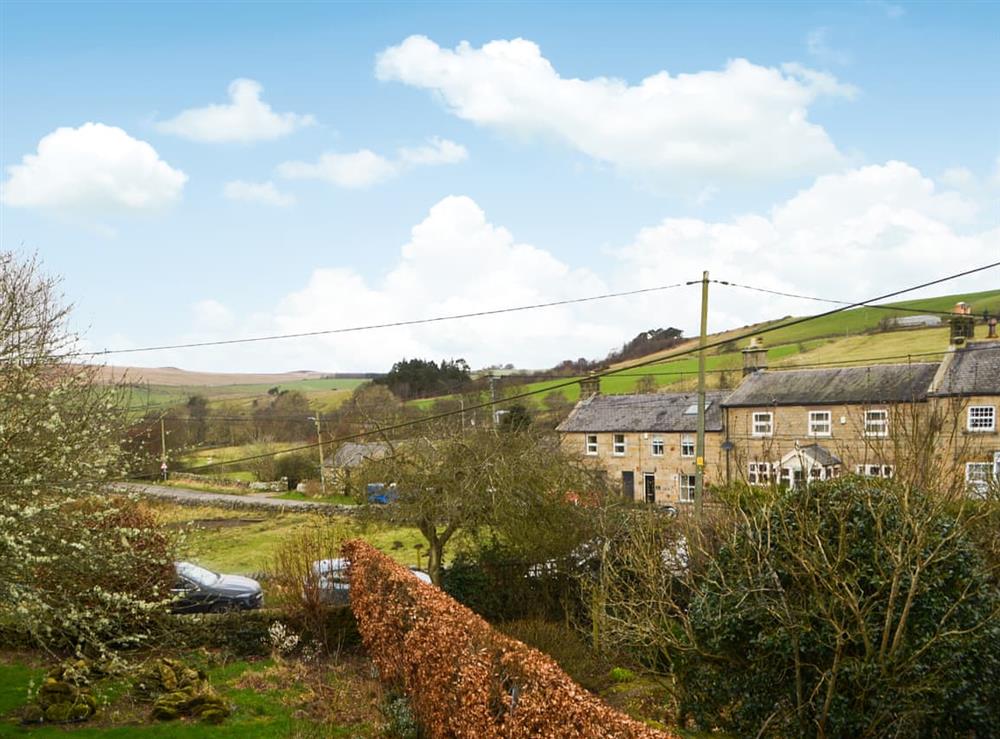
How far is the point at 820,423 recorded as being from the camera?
118 ft

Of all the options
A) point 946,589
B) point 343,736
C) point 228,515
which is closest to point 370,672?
point 343,736

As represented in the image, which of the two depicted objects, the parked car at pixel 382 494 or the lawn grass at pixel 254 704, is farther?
the parked car at pixel 382 494

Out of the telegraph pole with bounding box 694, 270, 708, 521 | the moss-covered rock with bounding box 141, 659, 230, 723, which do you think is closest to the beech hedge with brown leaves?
the moss-covered rock with bounding box 141, 659, 230, 723

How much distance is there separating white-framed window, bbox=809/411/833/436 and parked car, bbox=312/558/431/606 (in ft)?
80.7

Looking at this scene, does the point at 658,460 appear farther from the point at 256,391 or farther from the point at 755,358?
the point at 256,391

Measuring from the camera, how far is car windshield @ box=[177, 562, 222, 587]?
738 inches

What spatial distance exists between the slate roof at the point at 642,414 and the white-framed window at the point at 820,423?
16.0 feet

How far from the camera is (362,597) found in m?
15.1

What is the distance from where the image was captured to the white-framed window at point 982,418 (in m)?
31.3

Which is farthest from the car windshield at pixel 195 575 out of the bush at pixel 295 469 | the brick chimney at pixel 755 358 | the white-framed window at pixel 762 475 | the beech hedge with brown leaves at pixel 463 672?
the bush at pixel 295 469

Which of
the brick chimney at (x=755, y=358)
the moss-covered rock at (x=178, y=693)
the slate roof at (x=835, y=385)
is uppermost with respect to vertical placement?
the brick chimney at (x=755, y=358)

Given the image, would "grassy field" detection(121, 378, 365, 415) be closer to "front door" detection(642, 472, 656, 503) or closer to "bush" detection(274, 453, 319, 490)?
"bush" detection(274, 453, 319, 490)

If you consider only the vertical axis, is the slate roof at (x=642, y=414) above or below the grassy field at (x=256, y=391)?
below

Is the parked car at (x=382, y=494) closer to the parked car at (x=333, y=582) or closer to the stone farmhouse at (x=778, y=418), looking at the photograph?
the parked car at (x=333, y=582)
